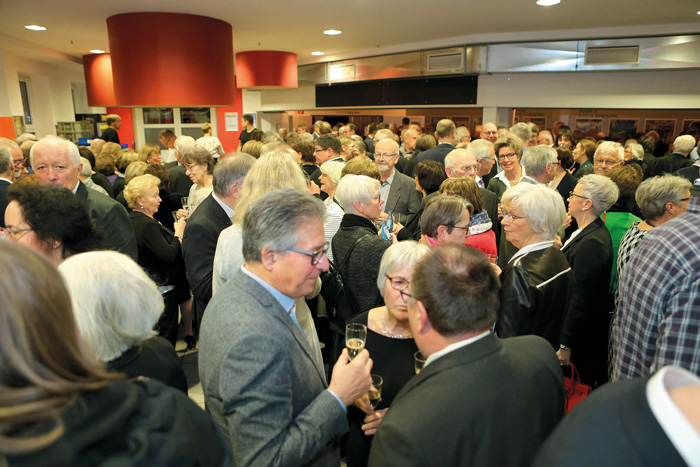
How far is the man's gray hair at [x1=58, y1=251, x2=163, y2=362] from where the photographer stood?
1.29m

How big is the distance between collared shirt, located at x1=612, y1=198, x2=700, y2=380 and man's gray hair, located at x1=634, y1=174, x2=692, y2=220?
1.10m

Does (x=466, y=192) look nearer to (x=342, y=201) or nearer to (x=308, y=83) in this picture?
Answer: (x=342, y=201)

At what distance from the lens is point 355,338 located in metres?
1.82

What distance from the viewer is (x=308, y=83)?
38.5ft

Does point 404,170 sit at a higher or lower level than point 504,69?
lower

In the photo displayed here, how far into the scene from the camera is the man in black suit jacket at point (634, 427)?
0.77 meters

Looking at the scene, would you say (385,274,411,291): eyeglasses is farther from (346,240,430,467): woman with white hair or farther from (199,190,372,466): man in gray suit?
(199,190,372,466): man in gray suit

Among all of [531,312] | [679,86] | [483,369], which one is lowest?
[531,312]

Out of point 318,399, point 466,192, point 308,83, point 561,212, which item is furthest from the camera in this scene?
point 308,83

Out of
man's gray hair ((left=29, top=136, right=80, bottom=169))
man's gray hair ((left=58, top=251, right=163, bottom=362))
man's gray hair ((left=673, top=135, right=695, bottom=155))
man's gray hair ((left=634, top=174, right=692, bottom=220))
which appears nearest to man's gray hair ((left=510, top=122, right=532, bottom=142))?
man's gray hair ((left=673, top=135, right=695, bottom=155))

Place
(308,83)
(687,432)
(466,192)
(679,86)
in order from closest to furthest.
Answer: (687,432) → (466,192) → (679,86) → (308,83)

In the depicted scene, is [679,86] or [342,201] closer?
[342,201]

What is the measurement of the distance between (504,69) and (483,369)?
7.84 m

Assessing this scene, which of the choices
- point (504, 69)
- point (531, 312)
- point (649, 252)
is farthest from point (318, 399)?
point (504, 69)
